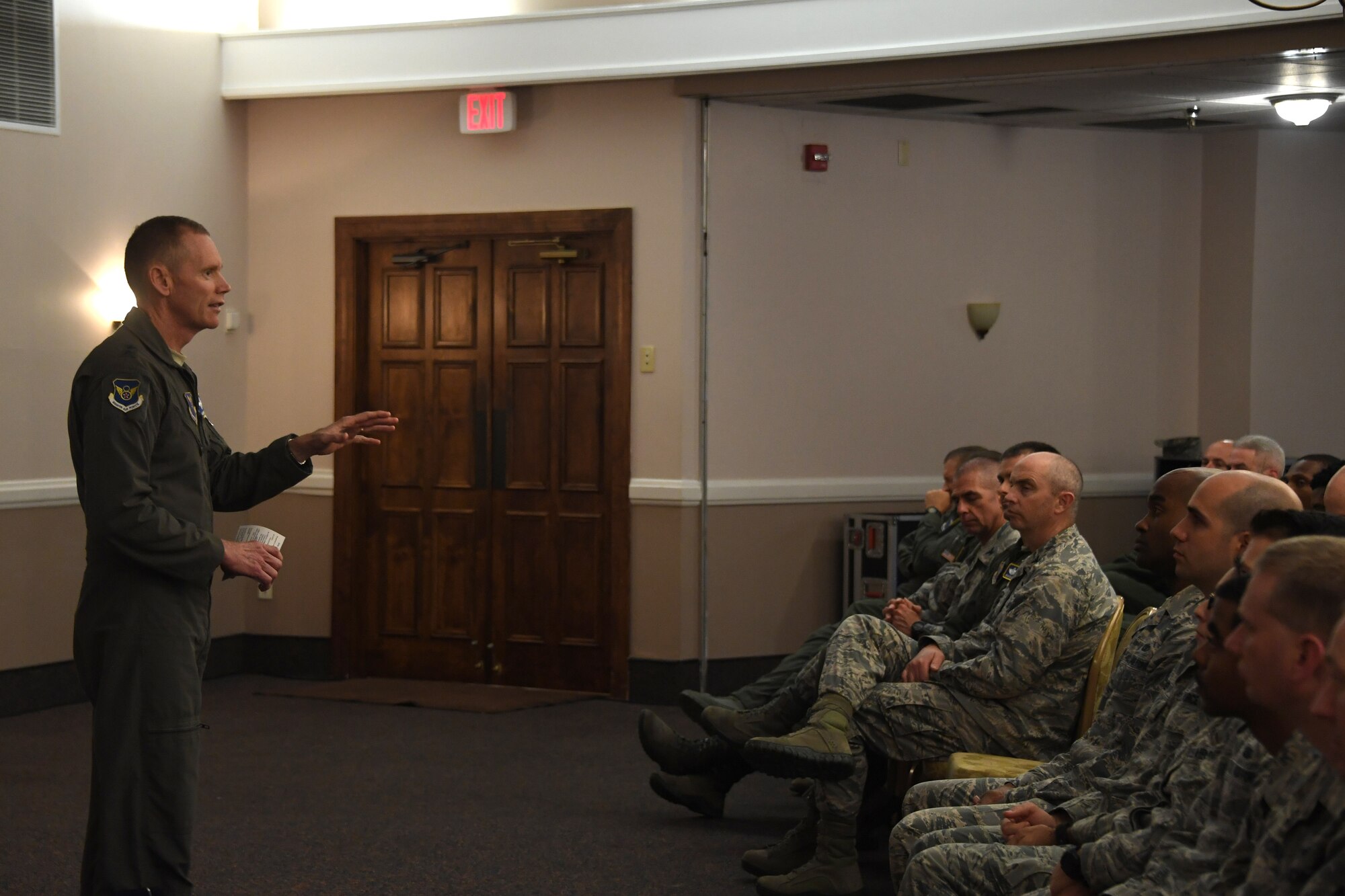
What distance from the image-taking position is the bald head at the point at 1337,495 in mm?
3822

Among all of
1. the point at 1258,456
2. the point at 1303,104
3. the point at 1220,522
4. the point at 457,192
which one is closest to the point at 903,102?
the point at 1303,104

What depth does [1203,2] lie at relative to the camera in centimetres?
531

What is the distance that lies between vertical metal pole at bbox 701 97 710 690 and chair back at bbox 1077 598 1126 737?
309 cm

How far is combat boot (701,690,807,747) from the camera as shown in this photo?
13.9 ft

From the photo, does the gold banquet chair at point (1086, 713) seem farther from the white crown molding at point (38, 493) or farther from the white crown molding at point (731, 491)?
the white crown molding at point (38, 493)

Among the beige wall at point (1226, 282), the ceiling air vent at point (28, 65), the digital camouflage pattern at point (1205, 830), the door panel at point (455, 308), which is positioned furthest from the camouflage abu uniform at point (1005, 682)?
the ceiling air vent at point (28, 65)

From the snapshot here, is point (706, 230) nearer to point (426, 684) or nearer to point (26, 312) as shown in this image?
point (426, 684)

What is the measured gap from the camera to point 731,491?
6.55 m

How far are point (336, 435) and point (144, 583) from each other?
0.55m

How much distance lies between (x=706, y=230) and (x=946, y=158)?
1.34 meters

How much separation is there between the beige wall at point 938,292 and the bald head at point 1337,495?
3.06 metres

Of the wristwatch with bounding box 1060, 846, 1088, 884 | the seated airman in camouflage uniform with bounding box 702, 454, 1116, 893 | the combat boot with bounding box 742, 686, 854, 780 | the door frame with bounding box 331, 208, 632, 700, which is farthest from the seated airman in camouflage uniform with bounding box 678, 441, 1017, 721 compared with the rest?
the wristwatch with bounding box 1060, 846, 1088, 884

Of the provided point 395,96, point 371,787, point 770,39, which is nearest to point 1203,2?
point 770,39

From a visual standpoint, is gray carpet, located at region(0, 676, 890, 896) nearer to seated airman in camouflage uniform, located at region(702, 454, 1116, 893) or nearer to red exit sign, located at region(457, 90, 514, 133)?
seated airman in camouflage uniform, located at region(702, 454, 1116, 893)
